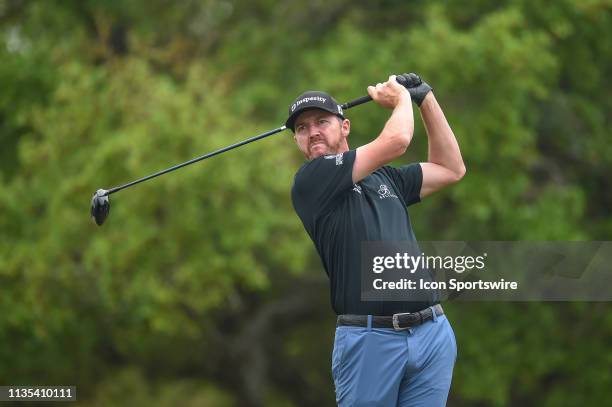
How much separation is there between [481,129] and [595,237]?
10.8ft

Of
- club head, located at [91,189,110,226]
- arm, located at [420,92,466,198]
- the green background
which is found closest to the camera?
arm, located at [420,92,466,198]

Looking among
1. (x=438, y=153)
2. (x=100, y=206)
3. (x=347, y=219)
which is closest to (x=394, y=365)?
(x=347, y=219)

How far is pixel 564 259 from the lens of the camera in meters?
7.68

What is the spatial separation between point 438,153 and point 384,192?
583mm

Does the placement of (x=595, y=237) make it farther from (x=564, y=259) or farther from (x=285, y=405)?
(x=564, y=259)

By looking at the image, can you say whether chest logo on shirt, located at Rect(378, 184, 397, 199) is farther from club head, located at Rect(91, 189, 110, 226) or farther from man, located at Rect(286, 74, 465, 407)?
club head, located at Rect(91, 189, 110, 226)

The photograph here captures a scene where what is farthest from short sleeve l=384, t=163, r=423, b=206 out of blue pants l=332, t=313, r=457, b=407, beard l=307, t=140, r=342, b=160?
blue pants l=332, t=313, r=457, b=407

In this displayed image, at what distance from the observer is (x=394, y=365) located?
4.61 meters

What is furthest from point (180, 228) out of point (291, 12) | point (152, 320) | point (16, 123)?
point (291, 12)

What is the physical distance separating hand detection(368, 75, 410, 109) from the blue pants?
3.43 feet

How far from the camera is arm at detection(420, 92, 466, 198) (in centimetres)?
517

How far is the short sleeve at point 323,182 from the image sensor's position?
4664mm

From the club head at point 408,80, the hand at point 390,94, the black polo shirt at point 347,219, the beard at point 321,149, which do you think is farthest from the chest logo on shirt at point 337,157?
the club head at point 408,80

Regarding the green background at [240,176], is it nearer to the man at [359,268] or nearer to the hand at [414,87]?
the hand at [414,87]
